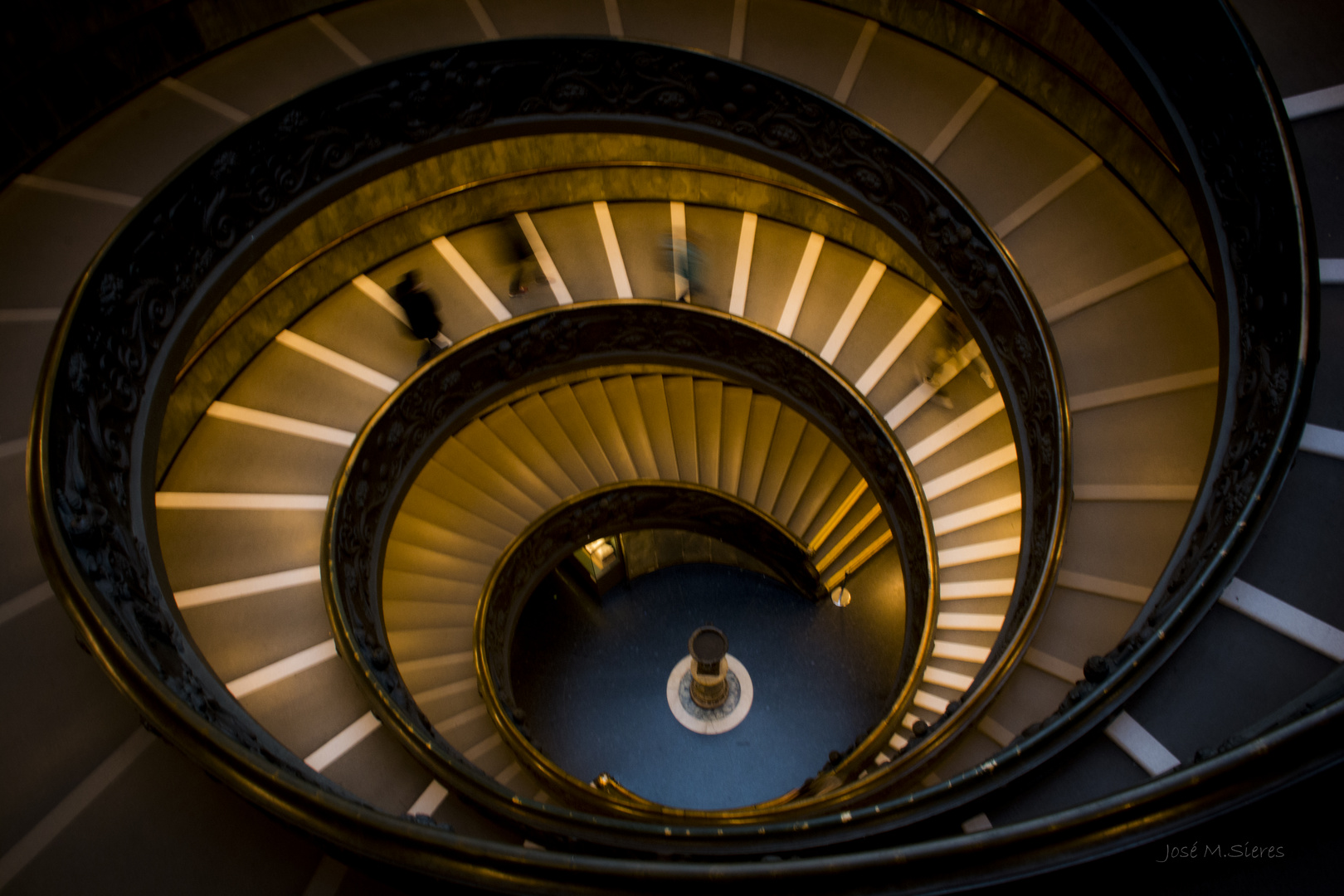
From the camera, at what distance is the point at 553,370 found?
26.1ft

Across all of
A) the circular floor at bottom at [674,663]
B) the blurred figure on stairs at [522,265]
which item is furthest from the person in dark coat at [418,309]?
the circular floor at bottom at [674,663]

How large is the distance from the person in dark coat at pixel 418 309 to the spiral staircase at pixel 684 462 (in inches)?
13.7

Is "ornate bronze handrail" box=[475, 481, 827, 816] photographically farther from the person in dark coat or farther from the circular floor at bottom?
the person in dark coat

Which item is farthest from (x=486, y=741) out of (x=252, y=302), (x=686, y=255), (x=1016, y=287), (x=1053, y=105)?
(x=1053, y=105)

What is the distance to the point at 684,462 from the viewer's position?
9289mm

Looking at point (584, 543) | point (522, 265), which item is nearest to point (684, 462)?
point (584, 543)

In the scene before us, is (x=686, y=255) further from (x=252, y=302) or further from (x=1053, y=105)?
(x=252, y=302)

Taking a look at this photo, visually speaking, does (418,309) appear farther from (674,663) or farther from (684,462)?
(674,663)

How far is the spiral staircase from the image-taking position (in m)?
2.69

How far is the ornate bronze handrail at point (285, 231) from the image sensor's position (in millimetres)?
2824

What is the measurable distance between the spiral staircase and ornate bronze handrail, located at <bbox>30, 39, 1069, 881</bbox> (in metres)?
0.04

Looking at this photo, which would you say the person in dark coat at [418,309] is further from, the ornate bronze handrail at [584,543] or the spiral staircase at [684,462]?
the ornate bronze handrail at [584,543]

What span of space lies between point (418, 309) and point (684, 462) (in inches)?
159

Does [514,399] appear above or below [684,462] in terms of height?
below
